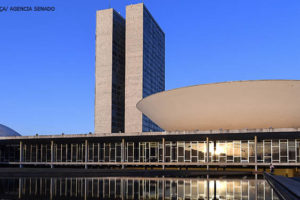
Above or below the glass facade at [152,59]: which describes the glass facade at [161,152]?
below

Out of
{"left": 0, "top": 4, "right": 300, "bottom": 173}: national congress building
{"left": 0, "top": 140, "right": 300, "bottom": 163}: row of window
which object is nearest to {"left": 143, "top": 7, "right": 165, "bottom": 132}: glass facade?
{"left": 0, "top": 140, "right": 300, "bottom": 163}: row of window

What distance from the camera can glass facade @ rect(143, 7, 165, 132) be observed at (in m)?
103

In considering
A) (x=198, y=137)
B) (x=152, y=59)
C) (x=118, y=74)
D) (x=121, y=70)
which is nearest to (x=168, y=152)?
(x=198, y=137)

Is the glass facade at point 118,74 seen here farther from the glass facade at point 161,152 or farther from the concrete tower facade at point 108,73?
the glass facade at point 161,152

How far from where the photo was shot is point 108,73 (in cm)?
9888

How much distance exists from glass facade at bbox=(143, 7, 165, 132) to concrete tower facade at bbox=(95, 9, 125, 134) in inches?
312

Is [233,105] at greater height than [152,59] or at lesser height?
lesser

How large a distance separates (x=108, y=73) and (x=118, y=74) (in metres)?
4.70

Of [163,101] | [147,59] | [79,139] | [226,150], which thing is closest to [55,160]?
[79,139]

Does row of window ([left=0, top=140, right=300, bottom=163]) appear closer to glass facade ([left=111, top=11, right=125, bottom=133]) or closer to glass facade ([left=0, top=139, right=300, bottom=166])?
glass facade ([left=0, top=139, right=300, bottom=166])

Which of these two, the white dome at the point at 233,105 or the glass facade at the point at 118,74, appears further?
the glass facade at the point at 118,74

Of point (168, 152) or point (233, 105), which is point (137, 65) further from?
point (233, 105)

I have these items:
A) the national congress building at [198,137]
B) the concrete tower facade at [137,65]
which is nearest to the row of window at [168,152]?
the national congress building at [198,137]

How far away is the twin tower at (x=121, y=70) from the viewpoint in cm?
9850
